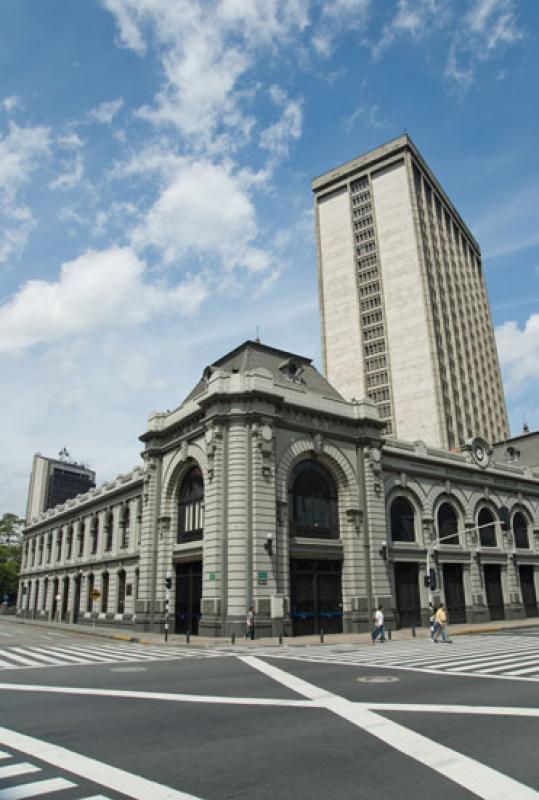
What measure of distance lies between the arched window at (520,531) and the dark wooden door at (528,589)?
1.81m

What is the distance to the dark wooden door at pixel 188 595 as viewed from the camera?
114 feet

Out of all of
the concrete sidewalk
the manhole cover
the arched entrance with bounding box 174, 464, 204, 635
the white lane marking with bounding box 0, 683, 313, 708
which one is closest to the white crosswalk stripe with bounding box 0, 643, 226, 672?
the manhole cover

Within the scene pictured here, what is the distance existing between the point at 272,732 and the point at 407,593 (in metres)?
32.3

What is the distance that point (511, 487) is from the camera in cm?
5044

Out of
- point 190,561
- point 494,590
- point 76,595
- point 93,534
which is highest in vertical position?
point 93,534

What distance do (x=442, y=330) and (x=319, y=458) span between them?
58.7 m

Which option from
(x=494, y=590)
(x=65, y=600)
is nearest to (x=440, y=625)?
(x=494, y=590)

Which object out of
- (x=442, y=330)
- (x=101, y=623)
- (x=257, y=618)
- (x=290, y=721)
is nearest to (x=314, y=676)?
(x=290, y=721)

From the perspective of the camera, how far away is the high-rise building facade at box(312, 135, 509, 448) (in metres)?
83.9

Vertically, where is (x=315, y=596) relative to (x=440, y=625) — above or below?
above

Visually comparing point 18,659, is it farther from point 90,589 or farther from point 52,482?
point 52,482

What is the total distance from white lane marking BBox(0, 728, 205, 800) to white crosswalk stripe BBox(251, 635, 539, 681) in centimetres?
1109

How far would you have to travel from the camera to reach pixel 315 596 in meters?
34.1

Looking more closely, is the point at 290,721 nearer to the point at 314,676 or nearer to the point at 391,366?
the point at 314,676
